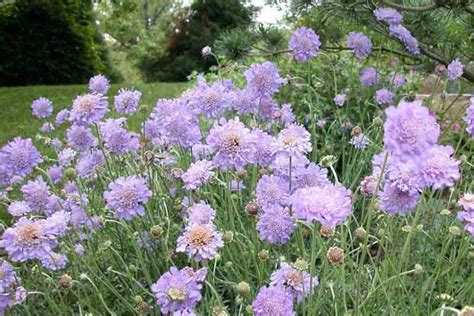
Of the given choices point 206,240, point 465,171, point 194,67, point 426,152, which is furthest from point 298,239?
point 194,67

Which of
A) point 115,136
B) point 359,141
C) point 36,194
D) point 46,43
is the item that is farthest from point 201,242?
point 46,43

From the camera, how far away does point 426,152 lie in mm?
956

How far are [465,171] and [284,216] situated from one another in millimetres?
1284

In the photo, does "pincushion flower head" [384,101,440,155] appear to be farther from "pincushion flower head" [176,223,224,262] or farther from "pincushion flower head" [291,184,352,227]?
"pincushion flower head" [176,223,224,262]

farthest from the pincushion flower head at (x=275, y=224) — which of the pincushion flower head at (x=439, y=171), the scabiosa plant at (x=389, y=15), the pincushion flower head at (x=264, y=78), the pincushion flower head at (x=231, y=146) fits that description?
the scabiosa plant at (x=389, y=15)

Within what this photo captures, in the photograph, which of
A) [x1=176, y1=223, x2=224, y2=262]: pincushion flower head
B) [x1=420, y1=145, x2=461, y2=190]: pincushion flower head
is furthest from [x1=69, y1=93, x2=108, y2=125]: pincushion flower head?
[x1=420, y1=145, x2=461, y2=190]: pincushion flower head

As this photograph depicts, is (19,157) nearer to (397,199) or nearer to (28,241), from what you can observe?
(28,241)

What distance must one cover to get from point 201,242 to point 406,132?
1.99ft

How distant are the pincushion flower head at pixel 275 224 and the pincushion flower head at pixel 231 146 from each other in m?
0.15

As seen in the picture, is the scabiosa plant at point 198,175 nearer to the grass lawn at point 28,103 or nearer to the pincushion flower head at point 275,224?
the pincushion flower head at point 275,224

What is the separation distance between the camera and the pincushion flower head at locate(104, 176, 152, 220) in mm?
1632

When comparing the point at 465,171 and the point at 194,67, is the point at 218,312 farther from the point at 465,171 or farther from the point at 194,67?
the point at 194,67

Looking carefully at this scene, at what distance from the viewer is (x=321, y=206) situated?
1.16 m

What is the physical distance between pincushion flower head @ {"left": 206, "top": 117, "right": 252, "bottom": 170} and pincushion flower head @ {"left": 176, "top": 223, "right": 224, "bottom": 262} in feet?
0.63
